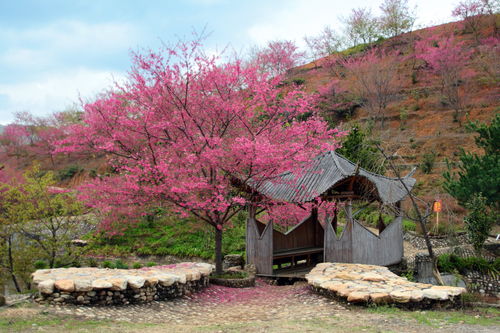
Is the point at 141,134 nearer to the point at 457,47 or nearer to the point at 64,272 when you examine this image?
the point at 64,272

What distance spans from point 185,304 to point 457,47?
27.4 meters

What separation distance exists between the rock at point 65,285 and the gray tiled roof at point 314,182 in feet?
15.2

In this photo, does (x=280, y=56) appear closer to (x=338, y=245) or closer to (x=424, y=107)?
(x=424, y=107)

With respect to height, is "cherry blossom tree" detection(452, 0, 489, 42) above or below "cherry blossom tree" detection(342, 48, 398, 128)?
above

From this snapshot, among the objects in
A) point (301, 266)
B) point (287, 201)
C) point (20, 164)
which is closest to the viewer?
point (287, 201)

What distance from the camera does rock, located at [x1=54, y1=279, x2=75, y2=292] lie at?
633cm

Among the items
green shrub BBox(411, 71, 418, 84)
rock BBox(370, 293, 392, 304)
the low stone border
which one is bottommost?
the low stone border

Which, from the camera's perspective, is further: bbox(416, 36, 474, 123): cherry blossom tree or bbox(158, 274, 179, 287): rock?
bbox(416, 36, 474, 123): cherry blossom tree

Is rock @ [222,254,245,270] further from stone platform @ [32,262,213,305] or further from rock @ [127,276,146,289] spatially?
rock @ [127,276,146,289]

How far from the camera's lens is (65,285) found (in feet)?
20.9

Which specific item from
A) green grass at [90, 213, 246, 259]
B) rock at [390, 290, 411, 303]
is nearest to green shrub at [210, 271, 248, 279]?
rock at [390, 290, 411, 303]

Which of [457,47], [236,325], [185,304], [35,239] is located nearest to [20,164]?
[35,239]

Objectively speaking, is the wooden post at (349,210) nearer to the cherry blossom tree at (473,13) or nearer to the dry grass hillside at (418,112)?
the dry grass hillside at (418,112)

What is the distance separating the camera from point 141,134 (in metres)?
9.02
